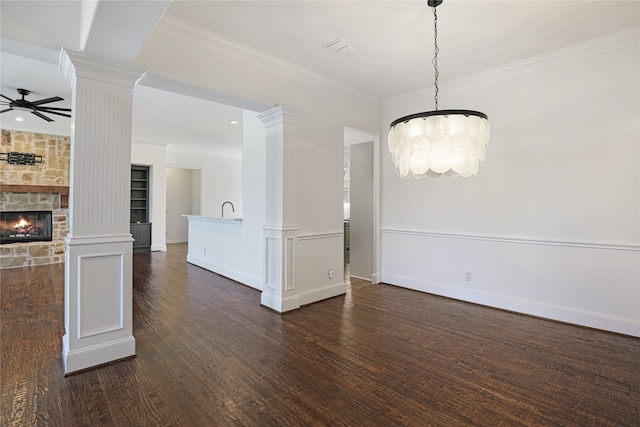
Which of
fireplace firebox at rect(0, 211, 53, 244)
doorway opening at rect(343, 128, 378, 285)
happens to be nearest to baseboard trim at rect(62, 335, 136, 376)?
doorway opening at rect(343, 128, 378, 285)

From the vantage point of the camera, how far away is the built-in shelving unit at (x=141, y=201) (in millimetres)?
8109

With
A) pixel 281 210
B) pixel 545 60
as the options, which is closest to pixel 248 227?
pixel 281 210

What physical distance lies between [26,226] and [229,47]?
6.47m

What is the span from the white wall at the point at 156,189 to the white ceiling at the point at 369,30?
13.1 ft

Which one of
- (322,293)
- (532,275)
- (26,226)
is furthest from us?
(26,226)

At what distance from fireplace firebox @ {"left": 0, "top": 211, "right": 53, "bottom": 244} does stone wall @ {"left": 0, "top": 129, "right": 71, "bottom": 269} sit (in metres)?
0.12

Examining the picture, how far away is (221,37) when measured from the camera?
9.66ft

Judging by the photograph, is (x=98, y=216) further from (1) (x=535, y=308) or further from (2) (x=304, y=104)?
(1) (x=535, y=308)

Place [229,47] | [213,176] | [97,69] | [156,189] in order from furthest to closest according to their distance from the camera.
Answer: [213,176] → [156,189] → [229,47] → [97,69]

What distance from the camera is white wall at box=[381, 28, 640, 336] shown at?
2965 mm

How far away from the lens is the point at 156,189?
26.9 ft

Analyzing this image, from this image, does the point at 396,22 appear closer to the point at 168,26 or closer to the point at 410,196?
the point at 168,26

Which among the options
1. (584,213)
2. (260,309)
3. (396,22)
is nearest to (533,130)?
(584,213)

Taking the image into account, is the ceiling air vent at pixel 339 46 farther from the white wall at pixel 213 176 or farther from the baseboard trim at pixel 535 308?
the white wall at pixel 213 176
